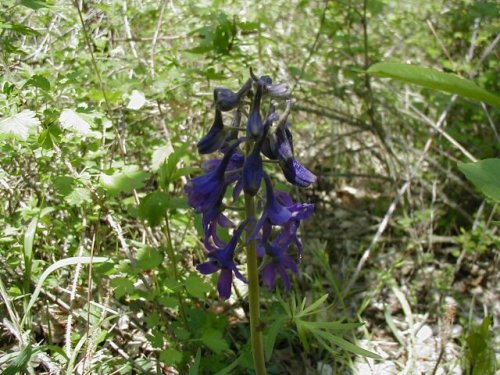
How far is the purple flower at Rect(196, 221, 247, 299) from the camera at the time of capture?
7.68 ft

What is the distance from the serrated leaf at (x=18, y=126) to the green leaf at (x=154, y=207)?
76cm

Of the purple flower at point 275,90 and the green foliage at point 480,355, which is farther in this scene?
the green foliage at point 480,355

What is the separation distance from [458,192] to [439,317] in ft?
5.70

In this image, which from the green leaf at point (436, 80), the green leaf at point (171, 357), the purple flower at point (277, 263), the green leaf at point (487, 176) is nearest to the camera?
the green leaf at point (436, 80)

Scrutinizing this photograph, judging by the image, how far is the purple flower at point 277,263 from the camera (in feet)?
7.93

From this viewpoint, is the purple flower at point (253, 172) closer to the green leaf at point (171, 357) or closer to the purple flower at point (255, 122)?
the purple flower at point (255, 122)

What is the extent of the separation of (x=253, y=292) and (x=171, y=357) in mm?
771

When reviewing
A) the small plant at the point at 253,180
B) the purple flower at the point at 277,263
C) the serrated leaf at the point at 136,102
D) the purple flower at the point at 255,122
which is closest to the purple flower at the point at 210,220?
the small plant at the point at 253,180

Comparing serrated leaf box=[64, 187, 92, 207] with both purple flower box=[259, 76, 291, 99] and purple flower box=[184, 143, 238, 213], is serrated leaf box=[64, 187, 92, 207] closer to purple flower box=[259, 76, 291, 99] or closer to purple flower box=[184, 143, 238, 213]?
purple flower box=[184, 143, 238, 213]

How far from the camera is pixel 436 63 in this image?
22.4 ft

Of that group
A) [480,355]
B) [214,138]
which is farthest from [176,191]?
[480,355]

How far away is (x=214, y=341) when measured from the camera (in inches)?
122

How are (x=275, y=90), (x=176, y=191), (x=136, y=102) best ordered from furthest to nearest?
(x=176, y=191), (x=136, y=102), (x=275, y=90)

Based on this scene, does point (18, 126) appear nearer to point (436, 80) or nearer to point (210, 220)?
point (210, 220)
